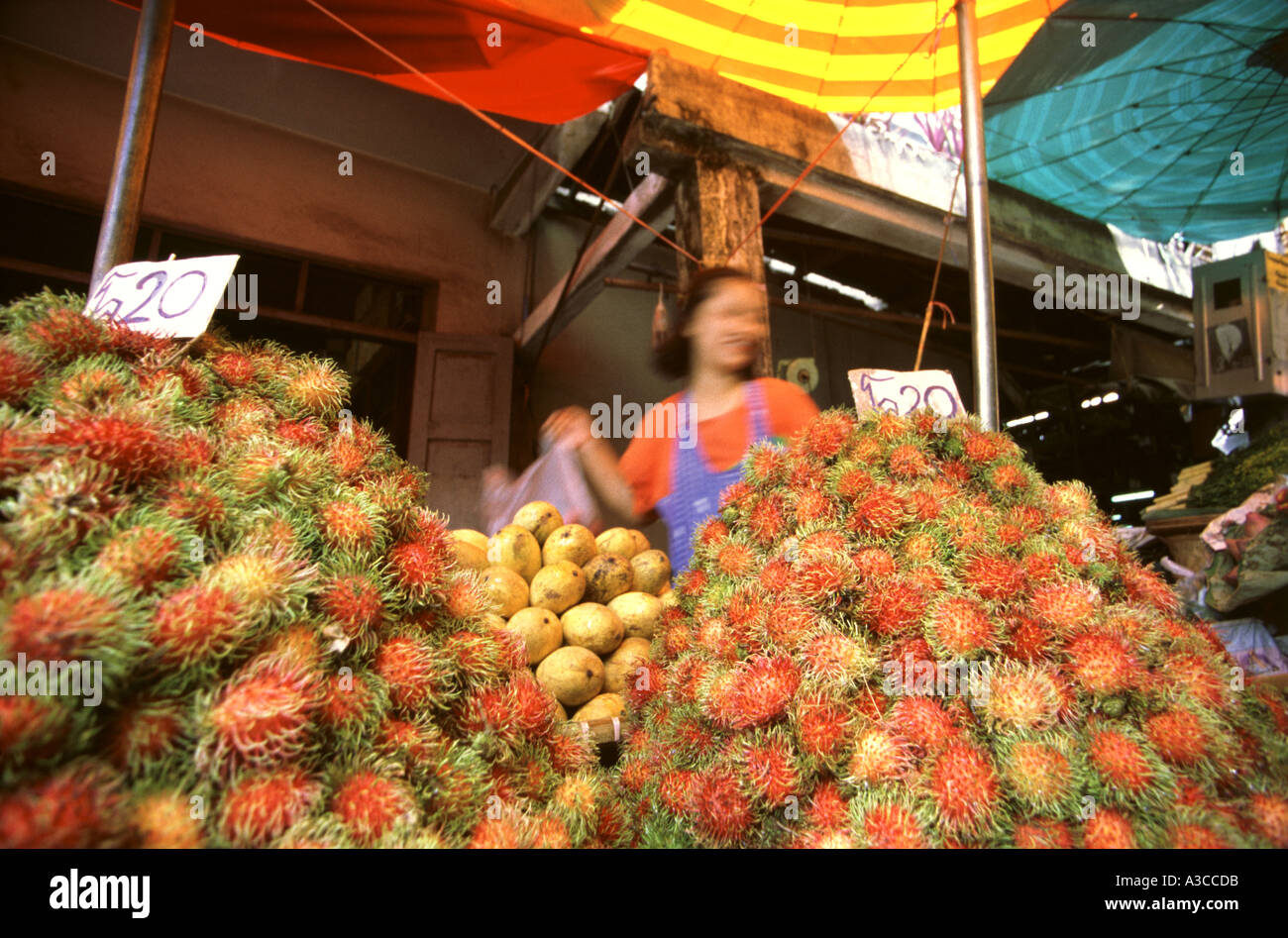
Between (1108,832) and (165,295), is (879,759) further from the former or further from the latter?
(165,295)

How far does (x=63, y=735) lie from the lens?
0.49m

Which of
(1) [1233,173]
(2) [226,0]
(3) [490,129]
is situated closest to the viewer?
(2) [226,0]

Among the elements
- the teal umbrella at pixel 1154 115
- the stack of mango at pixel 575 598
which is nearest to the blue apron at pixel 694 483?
the stack of mango at pixel 575 598

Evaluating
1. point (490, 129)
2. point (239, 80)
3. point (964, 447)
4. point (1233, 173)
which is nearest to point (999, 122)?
point (1233, 173)

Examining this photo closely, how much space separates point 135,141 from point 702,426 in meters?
1.56

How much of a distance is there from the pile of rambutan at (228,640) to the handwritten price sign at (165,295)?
95 millimetres

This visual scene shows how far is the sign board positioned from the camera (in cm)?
149

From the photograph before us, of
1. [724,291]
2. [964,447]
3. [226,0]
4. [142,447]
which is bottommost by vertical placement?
[142,447]

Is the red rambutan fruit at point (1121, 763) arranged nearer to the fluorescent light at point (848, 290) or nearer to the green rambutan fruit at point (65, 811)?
the green rambutan fruit at point (65, 811)

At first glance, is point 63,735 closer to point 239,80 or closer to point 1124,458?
point 239,80

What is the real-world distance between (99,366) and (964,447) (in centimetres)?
140

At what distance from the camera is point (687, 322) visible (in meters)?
2.28

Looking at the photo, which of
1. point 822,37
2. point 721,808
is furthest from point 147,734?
point 822,37

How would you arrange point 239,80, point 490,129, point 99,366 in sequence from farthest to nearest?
1. point 490,129
2. point 239,80
3. point 99,366
